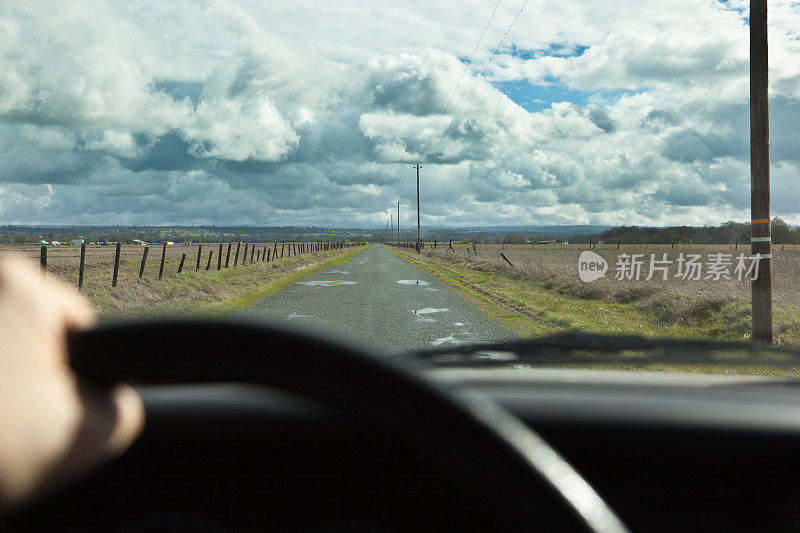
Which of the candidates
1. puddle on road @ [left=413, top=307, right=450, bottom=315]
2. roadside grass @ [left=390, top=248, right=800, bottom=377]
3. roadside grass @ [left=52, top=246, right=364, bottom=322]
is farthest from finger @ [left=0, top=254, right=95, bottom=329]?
puddle on road @ [left=413, top=307, right=450, bottom=315]

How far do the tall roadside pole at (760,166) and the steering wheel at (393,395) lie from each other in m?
9.31

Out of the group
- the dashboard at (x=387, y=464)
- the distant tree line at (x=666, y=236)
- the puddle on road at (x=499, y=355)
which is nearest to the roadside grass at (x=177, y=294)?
the puddle on road at (x=499, y=355)

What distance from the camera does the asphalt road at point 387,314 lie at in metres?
9.20

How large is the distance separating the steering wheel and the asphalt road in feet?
17.0

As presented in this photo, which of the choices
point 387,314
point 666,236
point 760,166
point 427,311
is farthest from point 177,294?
point 666,236

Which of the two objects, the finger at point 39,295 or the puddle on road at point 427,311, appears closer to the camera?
the finger at point 39,295

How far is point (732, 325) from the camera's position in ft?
32.7

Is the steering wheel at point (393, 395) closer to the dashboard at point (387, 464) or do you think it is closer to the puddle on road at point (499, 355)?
the dashboard at point (387, 464)

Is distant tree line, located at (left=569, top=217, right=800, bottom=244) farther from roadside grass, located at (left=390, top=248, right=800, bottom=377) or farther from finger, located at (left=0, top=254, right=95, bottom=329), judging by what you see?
finger, located at (left=0, top=254, right=95, bottom=329)

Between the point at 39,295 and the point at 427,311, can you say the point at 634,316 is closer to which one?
the point at 427,311

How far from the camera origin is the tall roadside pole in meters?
8.48

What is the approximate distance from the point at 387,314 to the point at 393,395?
1126cm

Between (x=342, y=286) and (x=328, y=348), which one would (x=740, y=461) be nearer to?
(x=328, y=348)

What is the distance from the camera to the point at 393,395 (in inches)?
29.0
